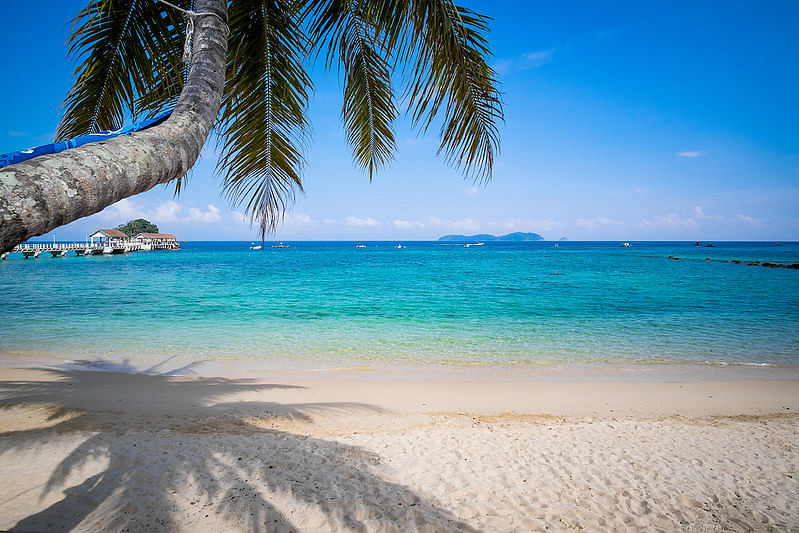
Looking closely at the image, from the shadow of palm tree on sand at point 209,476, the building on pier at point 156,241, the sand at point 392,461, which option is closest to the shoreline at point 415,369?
the sand at point 392,461

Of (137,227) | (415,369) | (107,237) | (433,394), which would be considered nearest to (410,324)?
(415,369)

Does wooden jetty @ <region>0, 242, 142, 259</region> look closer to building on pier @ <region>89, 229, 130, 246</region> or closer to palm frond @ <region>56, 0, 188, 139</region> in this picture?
building on pier @ <region>89, 229, 130, 246</region>

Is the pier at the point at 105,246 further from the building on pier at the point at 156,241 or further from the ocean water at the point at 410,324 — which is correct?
the ocean water at the point at 410,324

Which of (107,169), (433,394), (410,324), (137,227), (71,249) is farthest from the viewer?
(137,227)

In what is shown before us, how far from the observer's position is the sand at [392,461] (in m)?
3.00

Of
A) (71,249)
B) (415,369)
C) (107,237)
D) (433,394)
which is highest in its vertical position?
(107,237)

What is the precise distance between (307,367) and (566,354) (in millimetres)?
6056

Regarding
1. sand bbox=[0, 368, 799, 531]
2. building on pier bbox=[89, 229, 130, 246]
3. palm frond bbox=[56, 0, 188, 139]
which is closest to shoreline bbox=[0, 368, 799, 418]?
sand bbox=[0, 368, 799, 531]

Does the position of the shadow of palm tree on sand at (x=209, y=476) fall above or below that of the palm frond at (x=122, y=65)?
below

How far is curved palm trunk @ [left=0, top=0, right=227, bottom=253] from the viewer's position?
1.12 m

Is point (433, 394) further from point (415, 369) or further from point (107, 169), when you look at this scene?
point (107, 169)

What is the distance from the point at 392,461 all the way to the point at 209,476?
1.65 metres

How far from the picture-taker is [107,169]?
145 centimetres

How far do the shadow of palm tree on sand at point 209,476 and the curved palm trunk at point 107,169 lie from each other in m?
2.52
